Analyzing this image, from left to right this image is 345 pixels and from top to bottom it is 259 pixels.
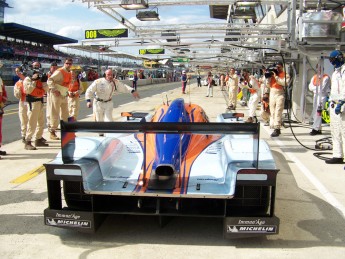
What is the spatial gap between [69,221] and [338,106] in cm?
490

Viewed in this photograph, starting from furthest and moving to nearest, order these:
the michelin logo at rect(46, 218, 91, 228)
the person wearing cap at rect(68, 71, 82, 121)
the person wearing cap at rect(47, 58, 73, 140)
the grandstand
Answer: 1. the grandstand
2. the person wearing cap at rect(68, 71, 82, 121)
3. the person wearing cap at rect(47, 58, 73, 140)
4. the michelin logo at rect(46, 218, 91, 228)

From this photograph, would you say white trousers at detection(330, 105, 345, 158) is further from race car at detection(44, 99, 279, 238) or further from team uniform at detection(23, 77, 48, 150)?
team uniform at detection(23, 77, 48, 150)

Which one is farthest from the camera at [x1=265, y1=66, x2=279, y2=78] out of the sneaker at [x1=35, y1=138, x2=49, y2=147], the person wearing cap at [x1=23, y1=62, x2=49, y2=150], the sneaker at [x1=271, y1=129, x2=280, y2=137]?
the sneaker at [x1=35, y1=138, x2=49, y2=147]

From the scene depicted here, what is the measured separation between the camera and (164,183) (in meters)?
3.86

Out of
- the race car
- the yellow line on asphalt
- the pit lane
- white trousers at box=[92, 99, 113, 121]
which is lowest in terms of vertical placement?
the pit lane

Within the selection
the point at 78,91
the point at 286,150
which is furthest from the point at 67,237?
the point at 78,91

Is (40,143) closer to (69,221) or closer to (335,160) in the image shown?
(69,221)

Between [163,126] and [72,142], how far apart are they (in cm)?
101

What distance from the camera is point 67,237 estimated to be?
390 cm

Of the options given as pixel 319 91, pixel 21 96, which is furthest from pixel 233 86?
pixel 21 96

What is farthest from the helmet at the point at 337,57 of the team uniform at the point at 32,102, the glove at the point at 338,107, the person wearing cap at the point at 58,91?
the team uniform at the point at 32,102

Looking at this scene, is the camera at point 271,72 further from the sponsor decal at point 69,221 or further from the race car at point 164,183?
the sponsor decal at point 69,221

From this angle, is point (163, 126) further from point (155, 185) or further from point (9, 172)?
point (9, 172)

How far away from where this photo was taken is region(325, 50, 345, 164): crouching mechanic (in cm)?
659
